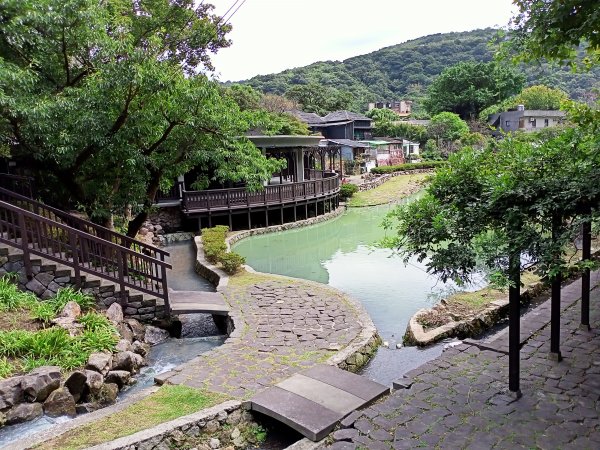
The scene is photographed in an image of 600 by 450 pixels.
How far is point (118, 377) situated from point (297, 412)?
2624 millimetres

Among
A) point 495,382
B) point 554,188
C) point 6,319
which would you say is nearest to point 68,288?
point 6,319

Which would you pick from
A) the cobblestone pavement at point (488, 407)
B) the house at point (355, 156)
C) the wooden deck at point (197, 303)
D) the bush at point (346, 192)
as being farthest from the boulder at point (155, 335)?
the house at point (355, 156)

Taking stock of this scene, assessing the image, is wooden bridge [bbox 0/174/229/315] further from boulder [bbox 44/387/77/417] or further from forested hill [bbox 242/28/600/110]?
forested hill [bbox 242/28/600/110]

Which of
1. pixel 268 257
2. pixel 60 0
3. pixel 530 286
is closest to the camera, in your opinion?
pixel 60 0

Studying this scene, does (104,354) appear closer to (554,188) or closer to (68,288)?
(68,288)

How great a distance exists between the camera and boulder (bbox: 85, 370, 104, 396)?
550cm

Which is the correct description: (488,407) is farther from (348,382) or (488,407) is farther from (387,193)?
(387,193)

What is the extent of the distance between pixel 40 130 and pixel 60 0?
2.09 meters

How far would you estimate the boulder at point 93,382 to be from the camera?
5.50 m

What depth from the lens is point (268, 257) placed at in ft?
48.2

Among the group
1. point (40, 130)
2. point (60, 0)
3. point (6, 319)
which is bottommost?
point (6, 319)

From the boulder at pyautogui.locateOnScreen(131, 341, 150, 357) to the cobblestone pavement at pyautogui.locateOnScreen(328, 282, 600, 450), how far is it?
12.3ft

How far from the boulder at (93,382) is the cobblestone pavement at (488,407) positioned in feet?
9.97

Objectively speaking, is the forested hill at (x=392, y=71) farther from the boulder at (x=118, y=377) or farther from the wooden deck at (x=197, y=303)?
the boulder at (x=118, y=377)
